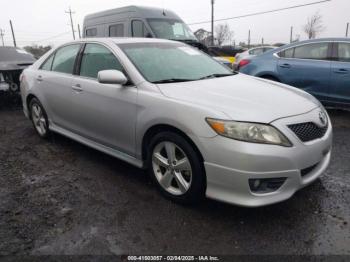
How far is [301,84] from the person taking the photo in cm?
621

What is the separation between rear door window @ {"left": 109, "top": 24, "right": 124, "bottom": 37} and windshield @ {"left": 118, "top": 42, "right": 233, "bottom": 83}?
5804 millimetres

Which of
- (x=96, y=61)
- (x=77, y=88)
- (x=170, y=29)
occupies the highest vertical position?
(x=170, y=29)

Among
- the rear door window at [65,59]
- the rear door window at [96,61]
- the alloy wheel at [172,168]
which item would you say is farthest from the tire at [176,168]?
the rear door window at [65,59]

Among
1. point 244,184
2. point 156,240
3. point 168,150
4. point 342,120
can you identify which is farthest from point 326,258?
point 342,120

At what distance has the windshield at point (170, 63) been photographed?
11.1 feet

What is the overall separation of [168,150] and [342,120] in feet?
14.1

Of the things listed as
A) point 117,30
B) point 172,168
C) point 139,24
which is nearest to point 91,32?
point 117,30

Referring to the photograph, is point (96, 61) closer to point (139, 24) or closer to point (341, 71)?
point (341, 71)

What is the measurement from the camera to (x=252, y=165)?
249cm

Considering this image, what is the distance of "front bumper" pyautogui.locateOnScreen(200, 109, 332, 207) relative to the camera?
2.50 meters

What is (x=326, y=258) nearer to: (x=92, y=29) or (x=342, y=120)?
(x=342, y=120)

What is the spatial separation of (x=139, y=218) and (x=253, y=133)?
1.23 meters

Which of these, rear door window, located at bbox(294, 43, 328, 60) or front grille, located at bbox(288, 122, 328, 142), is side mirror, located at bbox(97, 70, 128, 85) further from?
rear door window, located at bbox(294, 43, 328, 60)

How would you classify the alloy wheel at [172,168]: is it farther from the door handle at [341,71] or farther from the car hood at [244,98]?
the door handle at [341,71]
